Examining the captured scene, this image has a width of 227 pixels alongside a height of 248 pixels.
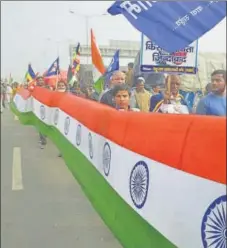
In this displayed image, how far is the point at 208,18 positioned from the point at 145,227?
12.8 feet

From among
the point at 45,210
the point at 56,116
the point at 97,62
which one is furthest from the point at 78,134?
the point at 97,62

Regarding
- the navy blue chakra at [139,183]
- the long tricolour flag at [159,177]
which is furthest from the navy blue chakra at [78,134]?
the navy blue chakra at [139,183]

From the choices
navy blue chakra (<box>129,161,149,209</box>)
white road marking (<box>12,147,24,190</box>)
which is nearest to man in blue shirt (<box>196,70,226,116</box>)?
navy blue chakra (<box>129,161,149,209</box>)

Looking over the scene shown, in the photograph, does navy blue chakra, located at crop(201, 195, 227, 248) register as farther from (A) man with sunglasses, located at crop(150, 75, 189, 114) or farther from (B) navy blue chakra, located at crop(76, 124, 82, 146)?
(B) navy blue chakra, located at crop(76, 124, 82, 146)

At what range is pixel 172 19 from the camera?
6.55 m

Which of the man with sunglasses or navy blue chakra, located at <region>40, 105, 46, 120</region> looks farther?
navy blue chakra, located at <region>40, 105, 46, 120</region>

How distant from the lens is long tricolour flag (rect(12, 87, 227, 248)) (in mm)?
2588

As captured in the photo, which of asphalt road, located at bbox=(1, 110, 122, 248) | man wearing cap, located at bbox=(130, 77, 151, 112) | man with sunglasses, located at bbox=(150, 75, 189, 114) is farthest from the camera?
man wearing cap, located at bbox=(130, 77, 151, 112)

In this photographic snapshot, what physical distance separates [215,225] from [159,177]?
760 mm

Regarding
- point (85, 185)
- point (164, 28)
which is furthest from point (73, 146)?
point (164, 28)

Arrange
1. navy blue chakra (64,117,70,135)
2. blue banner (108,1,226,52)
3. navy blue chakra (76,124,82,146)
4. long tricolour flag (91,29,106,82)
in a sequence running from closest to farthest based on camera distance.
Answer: blue banner (108,1,226,52) < navy blue chakra (76,124,82,146) < navy blue chakra (64,117,70,135) < long tricolour flag (91,29,106,82)

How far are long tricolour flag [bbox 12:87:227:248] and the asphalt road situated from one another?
21 cm

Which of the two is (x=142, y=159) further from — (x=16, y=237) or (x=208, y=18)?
(x=208, y=18)

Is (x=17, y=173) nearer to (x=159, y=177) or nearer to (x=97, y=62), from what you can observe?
(x=97, y=62)
